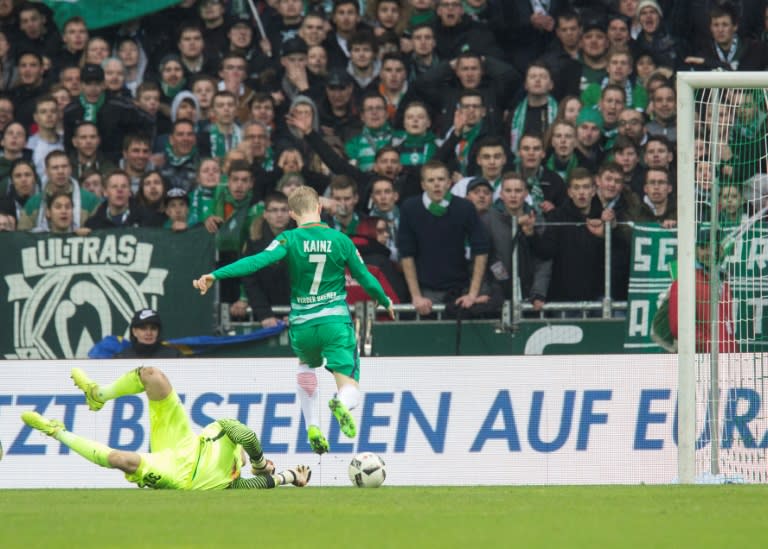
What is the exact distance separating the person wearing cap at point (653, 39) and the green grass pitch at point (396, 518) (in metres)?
6.67

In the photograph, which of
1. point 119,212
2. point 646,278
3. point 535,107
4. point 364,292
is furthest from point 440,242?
point 119,212

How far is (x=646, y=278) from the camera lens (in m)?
13.6

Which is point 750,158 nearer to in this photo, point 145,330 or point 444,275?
point 444,275

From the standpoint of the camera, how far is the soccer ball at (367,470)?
10852 mm

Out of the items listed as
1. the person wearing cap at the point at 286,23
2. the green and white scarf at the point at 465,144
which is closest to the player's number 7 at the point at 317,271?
the green and white scarf at the point at 465,144

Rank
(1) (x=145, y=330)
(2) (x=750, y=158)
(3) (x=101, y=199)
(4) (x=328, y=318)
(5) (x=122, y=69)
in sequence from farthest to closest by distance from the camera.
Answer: (5) (x=122, y=69) < (3) (x=101, y=199) < (1) (x=145, y=330) < (2) (x=750, y=158) < (4) (x=328, y=318)

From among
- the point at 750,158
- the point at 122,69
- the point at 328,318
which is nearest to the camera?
the point at 328,318

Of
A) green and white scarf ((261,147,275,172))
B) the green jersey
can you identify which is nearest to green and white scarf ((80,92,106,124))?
green and white scarf ((261,147,275,172))

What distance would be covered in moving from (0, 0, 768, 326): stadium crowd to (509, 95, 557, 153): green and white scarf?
0.02 m

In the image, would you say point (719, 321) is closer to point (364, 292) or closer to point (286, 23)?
point (364, 292)

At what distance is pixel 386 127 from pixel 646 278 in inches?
130

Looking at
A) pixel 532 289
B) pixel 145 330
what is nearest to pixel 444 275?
pixel 532 289

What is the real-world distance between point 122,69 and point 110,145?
859 mm

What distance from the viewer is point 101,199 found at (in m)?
15.2
